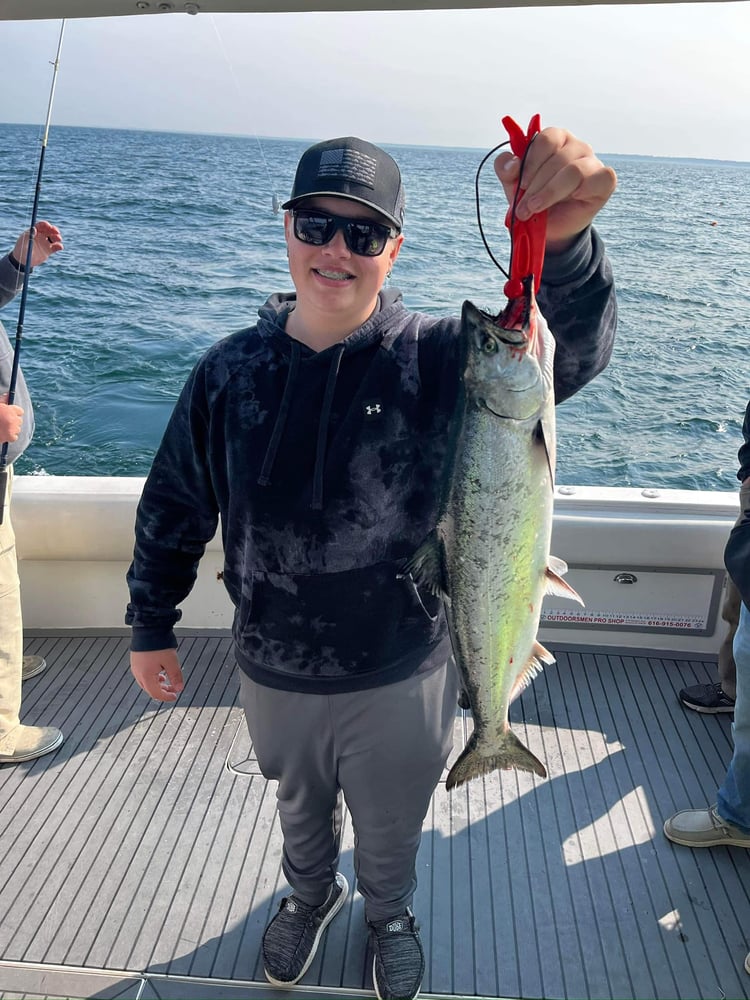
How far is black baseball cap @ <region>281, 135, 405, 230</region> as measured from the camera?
1664mm

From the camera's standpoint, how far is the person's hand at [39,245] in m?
3.48

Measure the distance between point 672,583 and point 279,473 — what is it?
277cm

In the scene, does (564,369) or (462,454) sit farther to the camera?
(564,369)

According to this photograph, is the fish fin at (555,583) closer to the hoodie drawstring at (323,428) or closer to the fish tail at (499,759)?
the fish tail at (499,759)

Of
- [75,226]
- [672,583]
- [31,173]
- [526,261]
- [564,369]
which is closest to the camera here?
[526,261]

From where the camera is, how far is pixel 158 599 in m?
2.20

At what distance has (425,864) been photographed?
9.30 feet

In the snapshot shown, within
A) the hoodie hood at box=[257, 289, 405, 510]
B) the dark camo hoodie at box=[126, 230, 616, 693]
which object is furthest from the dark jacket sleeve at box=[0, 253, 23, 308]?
the hoodie hood at box=[257, 289, 405, 510]

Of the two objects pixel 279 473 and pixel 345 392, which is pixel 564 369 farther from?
pixel 279 473

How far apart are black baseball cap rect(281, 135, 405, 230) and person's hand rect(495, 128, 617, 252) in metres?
0.34

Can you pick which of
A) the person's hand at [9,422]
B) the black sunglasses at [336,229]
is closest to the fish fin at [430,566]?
the black sunglasses at [336,229]

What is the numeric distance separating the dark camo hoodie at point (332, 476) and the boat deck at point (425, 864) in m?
1.17

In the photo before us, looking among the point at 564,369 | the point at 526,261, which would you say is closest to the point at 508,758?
the point at 564,369

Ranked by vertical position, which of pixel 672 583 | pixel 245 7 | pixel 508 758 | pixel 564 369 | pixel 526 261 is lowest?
pixel 672 583
